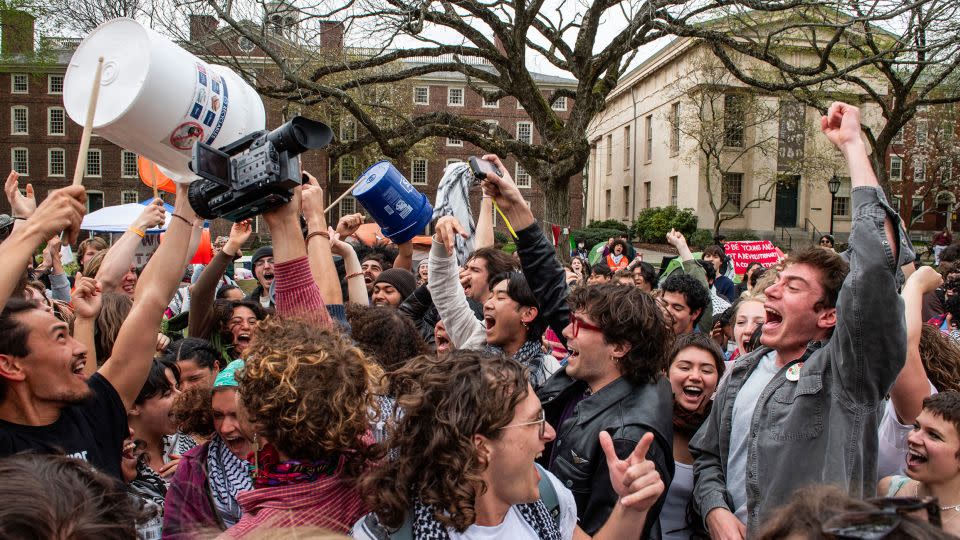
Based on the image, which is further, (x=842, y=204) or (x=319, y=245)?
(x=842, y=204)

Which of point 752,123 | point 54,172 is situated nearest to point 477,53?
point 752,123

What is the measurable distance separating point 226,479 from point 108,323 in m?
1.84

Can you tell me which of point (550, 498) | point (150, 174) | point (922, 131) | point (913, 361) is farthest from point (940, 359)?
point (922, 131)

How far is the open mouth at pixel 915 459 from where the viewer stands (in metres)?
2.65

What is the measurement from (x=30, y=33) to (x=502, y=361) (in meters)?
32.2

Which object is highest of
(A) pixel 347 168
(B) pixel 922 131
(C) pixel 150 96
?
(B) pixel 922 131

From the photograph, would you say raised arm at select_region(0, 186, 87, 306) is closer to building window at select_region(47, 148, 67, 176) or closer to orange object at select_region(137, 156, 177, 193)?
orange object at select_region(137, 156, 177, 193)

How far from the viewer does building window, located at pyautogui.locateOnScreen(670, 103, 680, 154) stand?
38281 millimetres

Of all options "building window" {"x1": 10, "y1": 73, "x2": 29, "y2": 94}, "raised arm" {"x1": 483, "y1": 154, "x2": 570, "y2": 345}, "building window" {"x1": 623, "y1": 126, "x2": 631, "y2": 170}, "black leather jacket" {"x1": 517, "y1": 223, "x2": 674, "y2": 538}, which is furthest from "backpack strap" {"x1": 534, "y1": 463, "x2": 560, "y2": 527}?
"building window" {"x1": 10, "y1": 73, "x2": 29, "y2": 94}

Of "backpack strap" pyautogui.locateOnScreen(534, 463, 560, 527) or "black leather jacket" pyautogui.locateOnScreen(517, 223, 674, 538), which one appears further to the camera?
"black leather jacket" pyautogui.locateOnScreen(517, 223, 674, 538)

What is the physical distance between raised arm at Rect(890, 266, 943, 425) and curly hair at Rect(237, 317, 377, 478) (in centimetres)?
212

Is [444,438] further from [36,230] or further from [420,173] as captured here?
[420,173]

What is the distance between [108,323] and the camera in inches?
147

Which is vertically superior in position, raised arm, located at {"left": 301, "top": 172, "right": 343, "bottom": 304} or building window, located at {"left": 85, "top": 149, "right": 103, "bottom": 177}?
building window, located at {"left": 85, "top": 149, "right": 103, "bottom": 177}
